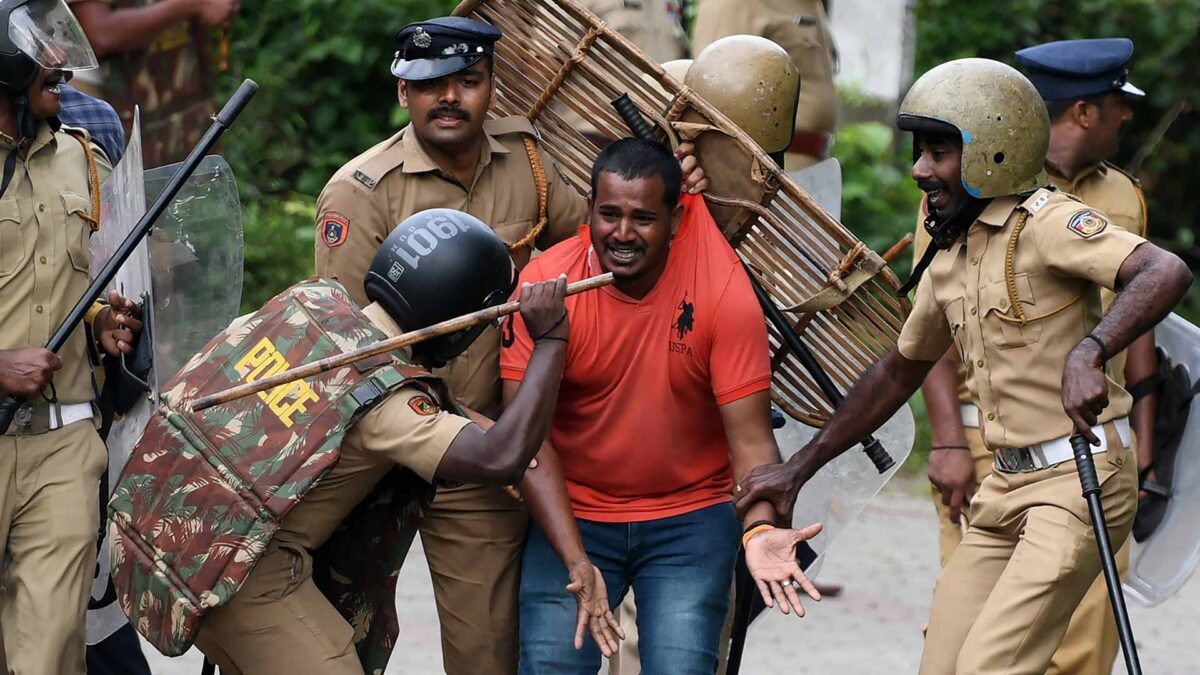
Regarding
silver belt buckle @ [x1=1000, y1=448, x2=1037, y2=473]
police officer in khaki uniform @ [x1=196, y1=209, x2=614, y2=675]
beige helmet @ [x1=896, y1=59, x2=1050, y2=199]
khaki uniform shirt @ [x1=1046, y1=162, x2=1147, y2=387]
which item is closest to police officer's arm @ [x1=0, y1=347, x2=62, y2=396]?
police officer in khaki uniform @ [x1=196, y1=209, x2=614, y2=675]

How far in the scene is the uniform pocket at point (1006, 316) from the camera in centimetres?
461

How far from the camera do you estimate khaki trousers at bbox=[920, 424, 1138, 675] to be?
4.45 metres

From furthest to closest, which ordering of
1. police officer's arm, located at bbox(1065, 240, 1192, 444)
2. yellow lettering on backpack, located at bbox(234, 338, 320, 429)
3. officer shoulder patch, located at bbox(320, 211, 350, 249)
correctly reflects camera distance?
1. officer shoulder patch, located at bbox(320, 211, 350, 249)
2. yellow lettering on backpack, located at bbox(234, 338, 320, 429)
3. police officer's arm, located at bbox(1065, 240, 1192, 444)

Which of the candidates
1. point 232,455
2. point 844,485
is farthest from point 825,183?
point 232,455

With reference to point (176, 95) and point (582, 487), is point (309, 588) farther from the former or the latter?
point (176, 95)

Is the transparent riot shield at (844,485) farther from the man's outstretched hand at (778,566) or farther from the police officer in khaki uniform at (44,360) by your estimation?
the police officer in khaki uniform at (44,360)

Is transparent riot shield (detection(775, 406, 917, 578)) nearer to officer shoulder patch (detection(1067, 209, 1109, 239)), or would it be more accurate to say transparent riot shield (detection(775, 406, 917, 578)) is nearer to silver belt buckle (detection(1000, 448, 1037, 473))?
silver belt buckle (detection(1000, 448, 1037, 473))

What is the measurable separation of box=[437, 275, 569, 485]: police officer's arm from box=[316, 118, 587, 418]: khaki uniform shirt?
513mm

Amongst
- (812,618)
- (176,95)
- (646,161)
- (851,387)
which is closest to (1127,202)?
(851,387)

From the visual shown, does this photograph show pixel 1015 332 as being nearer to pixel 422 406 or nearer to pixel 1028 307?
pixel 1028 307

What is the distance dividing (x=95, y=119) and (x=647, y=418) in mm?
1951

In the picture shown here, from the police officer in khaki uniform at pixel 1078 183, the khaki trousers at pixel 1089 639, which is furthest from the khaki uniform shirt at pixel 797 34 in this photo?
the khaki trousers at pixel 1089 639

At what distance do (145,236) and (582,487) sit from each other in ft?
4.38

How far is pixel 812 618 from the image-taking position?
7461 millimetres
